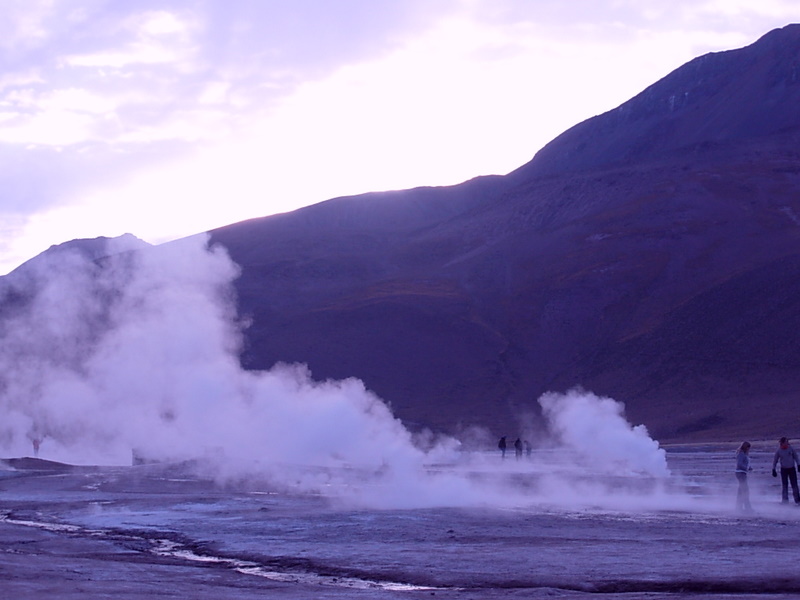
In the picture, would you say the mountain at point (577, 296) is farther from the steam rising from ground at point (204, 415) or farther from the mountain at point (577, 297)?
the steam rising from ground at point (204, 415)

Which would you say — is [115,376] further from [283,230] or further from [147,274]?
[283,230]

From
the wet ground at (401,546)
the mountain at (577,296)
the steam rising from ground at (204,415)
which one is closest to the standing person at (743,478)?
the wet ground at (401,546)

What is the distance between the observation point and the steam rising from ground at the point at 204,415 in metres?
36.5

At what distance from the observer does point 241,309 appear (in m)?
117

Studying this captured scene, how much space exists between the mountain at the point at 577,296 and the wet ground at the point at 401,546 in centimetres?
4570

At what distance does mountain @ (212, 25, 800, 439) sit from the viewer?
89.8 meters

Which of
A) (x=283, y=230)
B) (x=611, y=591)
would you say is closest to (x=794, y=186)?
(x=283, y=230)

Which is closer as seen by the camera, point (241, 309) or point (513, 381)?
point (513, 381)

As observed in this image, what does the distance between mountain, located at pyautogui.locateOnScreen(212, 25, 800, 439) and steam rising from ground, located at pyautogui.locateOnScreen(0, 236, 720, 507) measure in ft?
52.8

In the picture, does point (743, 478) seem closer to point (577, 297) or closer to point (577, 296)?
point (577, 297)

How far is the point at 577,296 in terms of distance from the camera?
10981cm

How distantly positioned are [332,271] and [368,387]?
130ft

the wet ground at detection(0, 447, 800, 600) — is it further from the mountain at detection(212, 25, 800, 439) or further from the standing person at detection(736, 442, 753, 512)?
the mountain at detection(212, 25, 800, 439)

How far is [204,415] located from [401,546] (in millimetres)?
32882
